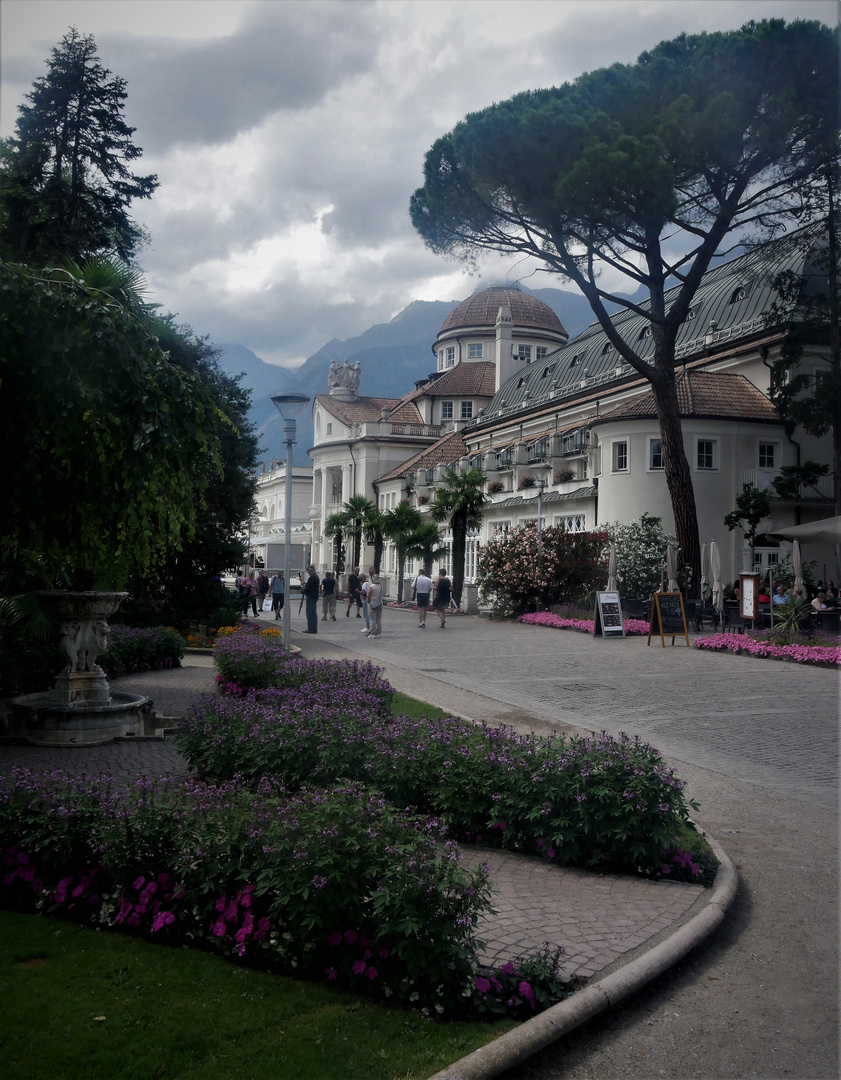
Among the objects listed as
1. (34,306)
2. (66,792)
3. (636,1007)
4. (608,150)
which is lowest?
(636,1007)

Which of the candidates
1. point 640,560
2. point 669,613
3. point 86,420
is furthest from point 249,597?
point 86,420

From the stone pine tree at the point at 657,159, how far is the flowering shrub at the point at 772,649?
6.44 meters

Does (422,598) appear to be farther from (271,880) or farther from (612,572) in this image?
(271,880)

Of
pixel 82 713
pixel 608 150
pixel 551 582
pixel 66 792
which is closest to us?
pixel 66 792

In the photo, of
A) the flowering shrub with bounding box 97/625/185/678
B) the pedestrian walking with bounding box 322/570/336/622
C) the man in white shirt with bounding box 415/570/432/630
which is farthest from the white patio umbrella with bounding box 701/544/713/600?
the flowering shrub with bounding box 97/625/185/678

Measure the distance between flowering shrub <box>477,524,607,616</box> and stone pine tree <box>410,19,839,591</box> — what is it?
457 cm

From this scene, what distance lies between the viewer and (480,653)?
20.7 m

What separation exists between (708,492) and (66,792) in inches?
1294

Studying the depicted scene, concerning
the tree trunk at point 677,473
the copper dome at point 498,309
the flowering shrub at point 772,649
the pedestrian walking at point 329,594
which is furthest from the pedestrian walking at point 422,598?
the copper dome at point 498,309

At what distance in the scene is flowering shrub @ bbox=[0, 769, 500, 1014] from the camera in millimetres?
4168

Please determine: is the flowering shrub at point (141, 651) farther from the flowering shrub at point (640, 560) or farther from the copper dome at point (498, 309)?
the copper dome at point (498, 309)

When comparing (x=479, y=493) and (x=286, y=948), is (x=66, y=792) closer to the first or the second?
(x=286, y=948)

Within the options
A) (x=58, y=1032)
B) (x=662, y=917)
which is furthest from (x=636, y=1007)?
(x=58, y=1032)

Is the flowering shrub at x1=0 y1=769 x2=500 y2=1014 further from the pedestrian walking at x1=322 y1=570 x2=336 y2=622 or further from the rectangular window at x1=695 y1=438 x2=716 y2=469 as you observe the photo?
the rectangular window at x1=695 y1=438 x2=716 y2=469
